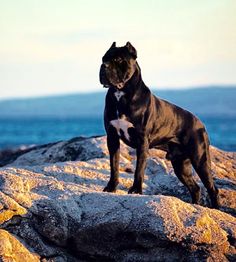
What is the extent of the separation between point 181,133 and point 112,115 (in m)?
1.46

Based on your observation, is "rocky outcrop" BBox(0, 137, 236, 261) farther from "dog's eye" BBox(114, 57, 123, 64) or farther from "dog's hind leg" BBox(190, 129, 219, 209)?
"dog's hind leg" BBox(190, 129, 219, 209)

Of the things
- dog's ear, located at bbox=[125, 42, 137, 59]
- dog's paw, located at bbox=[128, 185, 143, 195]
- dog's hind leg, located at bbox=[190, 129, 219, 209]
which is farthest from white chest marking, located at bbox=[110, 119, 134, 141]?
dog's hind leg, located at bbox=[190, 129, 219, 209]

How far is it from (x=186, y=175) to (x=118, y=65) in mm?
2645

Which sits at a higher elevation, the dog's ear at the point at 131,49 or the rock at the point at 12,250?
the dog's ear at the point at 131,49

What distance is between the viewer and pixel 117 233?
10133 mm

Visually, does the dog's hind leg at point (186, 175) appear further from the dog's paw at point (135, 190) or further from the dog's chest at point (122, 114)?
the dog's chest at point (122, 114)

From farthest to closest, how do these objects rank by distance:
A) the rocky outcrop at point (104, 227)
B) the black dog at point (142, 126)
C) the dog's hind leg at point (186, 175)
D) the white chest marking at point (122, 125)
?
1. the dog's hind leg at point (186, 175)
2. the white chest marking at point (122, 125)
3. the black dog at point (142, 126)
4. the rocky outcrop at point (104, 227)

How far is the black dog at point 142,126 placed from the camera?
11891 millimetres

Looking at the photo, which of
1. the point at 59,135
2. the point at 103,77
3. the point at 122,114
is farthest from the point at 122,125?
the point at 59,135

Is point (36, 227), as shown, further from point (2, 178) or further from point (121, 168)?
point (121, 168)

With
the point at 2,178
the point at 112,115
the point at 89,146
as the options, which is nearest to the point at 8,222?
the point at 2,178

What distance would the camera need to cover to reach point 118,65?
11844 millimetres

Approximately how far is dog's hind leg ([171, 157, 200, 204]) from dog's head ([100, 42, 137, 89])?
2.16 metres

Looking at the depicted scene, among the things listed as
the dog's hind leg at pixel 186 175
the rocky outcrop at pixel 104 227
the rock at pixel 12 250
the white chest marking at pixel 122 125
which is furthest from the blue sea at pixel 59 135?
the rock at pixel 12 250
